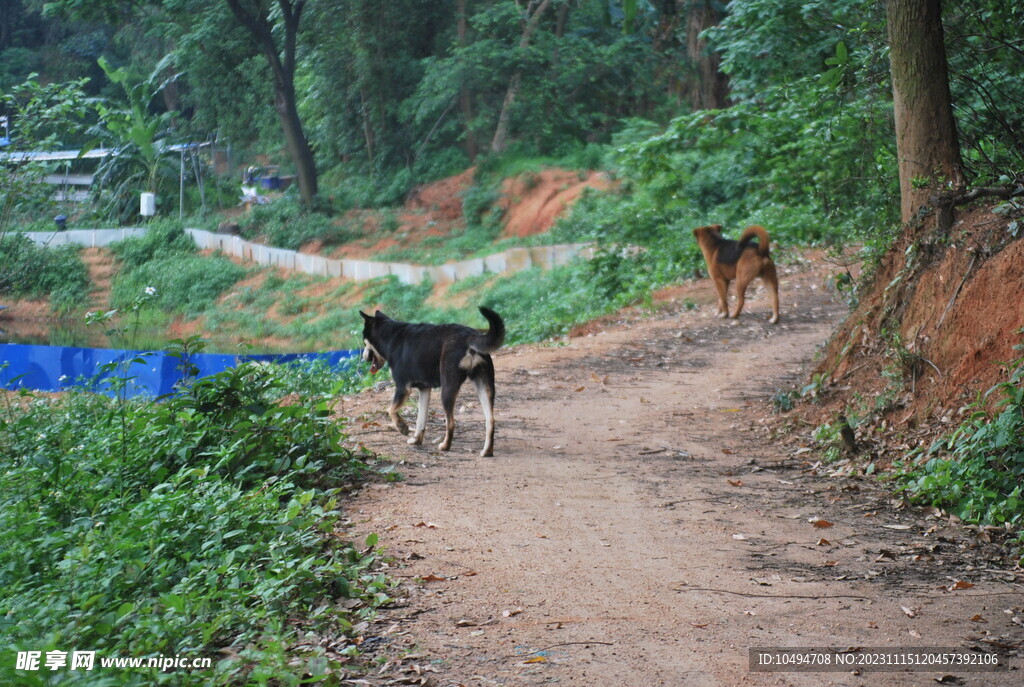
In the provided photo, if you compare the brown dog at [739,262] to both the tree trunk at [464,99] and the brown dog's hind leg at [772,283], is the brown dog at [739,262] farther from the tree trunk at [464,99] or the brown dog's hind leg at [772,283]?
the tree trunk at [464,99]

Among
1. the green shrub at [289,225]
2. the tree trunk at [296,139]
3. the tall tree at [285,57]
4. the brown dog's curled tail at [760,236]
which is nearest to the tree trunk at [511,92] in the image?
the green shrub at [289,225]

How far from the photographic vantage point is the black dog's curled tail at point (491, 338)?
23.4 ft

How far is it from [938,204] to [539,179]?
25.1 metres

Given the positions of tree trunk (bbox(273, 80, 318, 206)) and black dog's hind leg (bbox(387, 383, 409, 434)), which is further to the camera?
tree trunk (bbox(273, 80, 318, 206))

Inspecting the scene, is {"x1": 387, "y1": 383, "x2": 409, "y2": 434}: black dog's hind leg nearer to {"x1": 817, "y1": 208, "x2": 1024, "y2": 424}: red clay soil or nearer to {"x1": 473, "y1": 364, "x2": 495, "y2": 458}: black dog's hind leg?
{"x1": 473, "y1": 364, "x2": 495, "y2": 458}: black dog's hind leg

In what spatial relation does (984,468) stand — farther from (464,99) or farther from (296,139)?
(296,139)

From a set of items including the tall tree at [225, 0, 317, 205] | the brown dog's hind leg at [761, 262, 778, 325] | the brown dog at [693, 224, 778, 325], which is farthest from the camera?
the tall tree at [225, 0, 317, 205]

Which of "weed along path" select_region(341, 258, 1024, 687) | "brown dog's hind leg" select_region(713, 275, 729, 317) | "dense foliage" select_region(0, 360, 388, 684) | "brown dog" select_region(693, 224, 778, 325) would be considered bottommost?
"weed along path" select_region(341, 258, 1024, 687)

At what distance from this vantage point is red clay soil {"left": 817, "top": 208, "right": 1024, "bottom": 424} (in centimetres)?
688

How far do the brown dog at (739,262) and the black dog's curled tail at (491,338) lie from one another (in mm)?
6962

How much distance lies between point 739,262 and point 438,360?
23.9ft

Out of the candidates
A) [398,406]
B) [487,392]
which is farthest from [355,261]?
[487,392]

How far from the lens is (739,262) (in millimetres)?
13719

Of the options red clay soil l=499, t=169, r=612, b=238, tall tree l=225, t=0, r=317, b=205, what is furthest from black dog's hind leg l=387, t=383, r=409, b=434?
tall tree l=225, t=0, r=317, b=205
